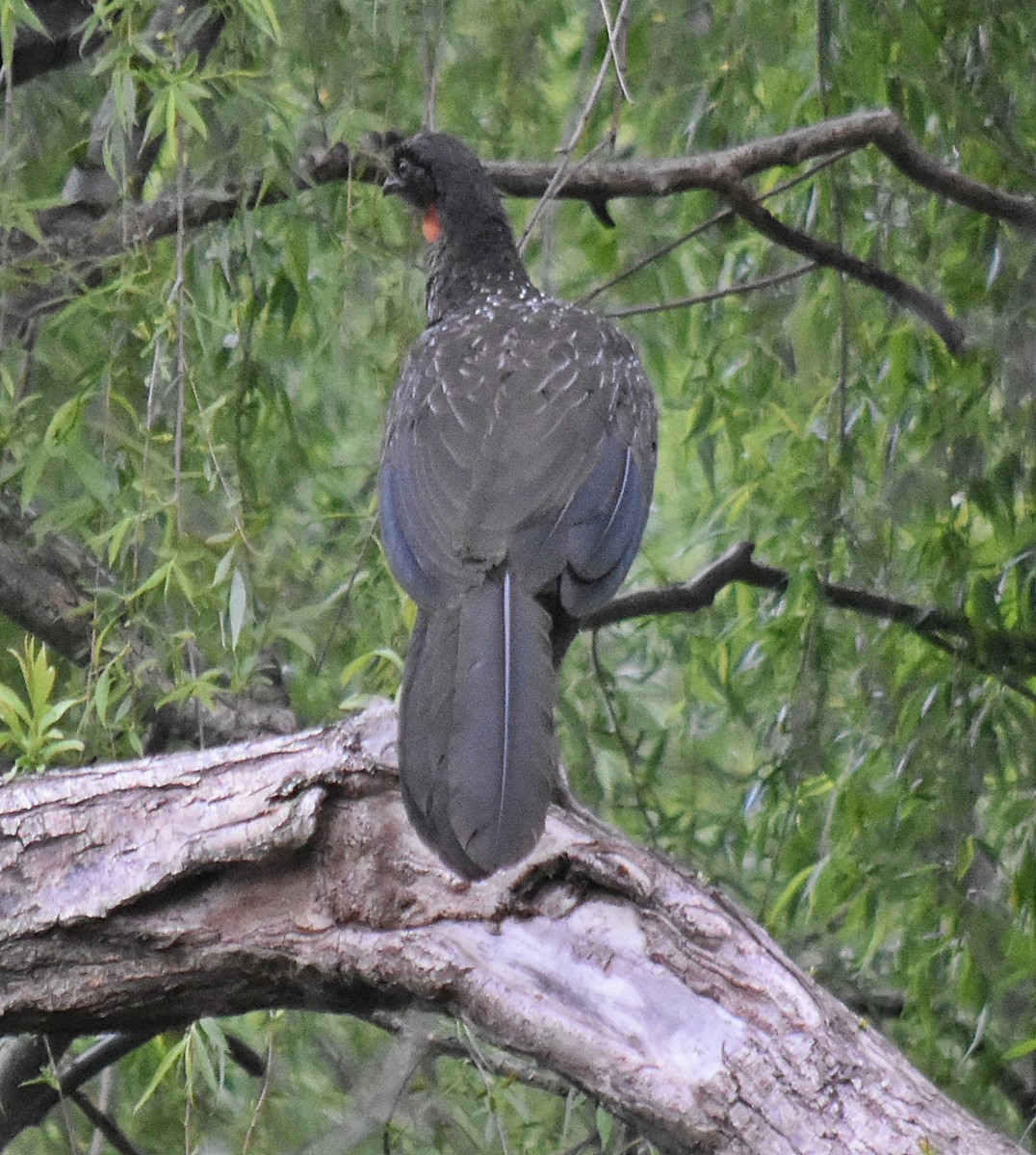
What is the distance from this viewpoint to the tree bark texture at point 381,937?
5.55ft

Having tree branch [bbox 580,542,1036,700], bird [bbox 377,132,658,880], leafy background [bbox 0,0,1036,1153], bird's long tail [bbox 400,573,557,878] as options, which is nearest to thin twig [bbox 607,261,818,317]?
leafy background [bbox 0,0,1036,1153]

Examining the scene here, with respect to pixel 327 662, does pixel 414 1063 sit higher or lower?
lower

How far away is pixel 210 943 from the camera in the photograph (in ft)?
6.38

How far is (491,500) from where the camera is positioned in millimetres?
2330

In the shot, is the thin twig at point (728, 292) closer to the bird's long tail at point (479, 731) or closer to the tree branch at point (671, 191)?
the tree branch at point (671, 191)

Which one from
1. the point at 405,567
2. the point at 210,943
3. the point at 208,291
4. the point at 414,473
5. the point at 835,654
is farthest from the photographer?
the point at 835,654

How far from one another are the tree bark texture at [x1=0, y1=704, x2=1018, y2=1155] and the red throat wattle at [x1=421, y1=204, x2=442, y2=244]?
1398mm

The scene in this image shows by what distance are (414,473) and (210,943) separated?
0.80m

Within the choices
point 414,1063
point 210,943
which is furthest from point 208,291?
point 414,1063

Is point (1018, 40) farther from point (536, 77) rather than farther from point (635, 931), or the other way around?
point (635, 931)

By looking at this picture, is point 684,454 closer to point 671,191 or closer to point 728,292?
point 728,292

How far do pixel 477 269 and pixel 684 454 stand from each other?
1.91ft

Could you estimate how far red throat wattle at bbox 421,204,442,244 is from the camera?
315 centimetres

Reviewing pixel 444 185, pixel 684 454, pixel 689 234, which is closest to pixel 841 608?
pixel 684 454
